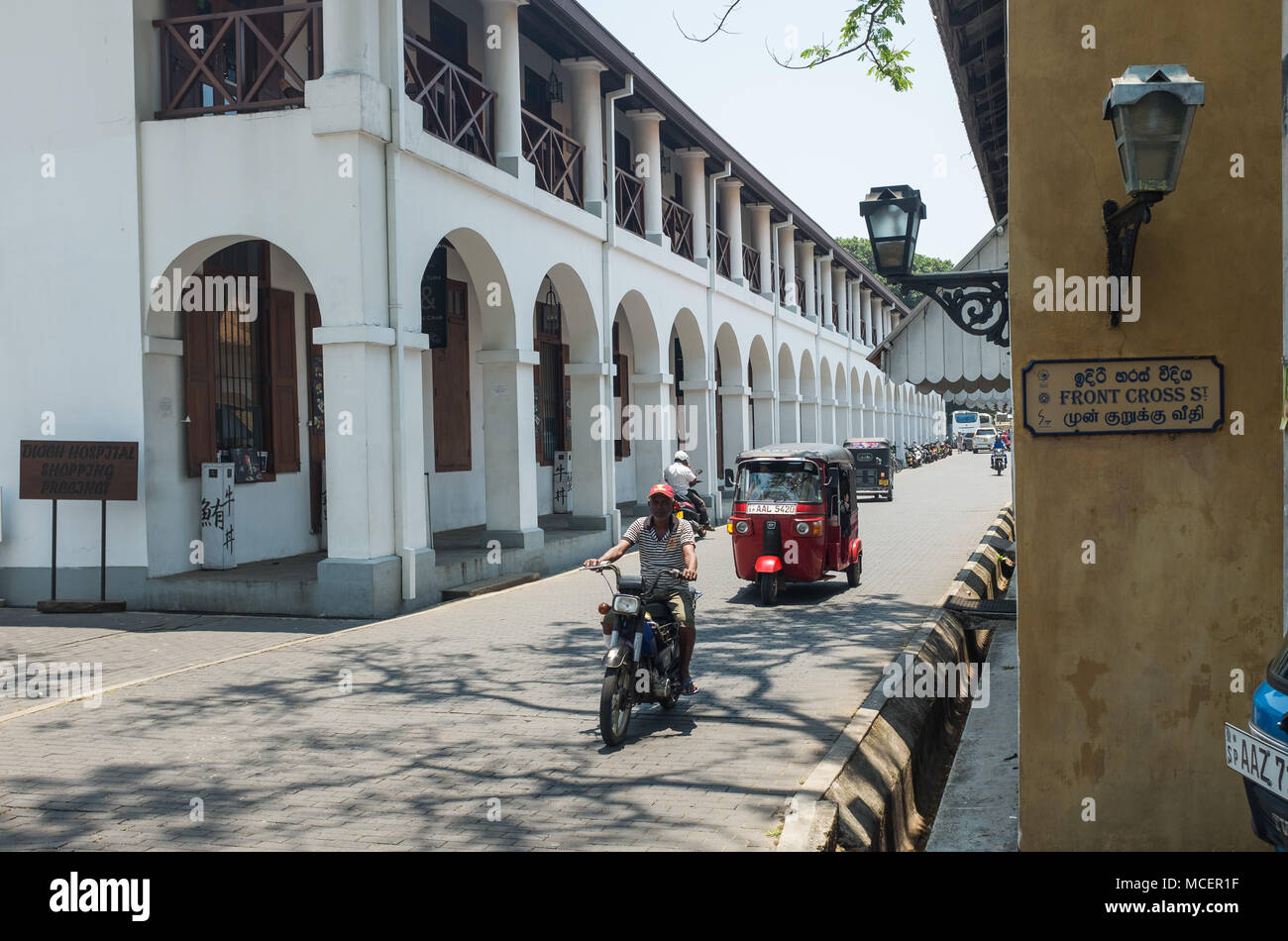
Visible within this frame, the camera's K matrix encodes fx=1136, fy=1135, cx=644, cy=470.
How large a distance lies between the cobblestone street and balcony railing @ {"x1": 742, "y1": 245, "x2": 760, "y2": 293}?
655 inches

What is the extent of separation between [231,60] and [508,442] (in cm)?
548

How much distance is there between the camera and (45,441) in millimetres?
11781

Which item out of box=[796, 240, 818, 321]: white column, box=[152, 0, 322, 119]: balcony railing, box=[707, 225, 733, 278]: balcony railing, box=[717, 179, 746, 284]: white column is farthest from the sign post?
box=[796, 240, 818, 321]: white column

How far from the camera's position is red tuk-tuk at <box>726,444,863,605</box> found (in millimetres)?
12438

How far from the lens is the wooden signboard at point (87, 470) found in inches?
455

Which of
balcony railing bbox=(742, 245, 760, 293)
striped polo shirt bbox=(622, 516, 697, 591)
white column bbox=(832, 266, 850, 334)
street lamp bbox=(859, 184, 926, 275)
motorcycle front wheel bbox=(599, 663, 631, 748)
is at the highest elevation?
white column bbox=(832, 266, 850, 334)

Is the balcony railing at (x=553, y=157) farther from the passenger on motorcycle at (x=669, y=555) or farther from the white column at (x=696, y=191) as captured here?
the passenger on motorcycle at (x=669, y=555)

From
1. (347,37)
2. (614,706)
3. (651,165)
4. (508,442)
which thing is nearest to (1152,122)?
(614,706)

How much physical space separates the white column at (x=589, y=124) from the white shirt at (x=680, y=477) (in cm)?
409

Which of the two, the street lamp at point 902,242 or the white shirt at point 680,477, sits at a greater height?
the street lamp at point 902,242

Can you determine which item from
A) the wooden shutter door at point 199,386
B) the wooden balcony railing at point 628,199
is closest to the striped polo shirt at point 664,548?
the wooden shutter door at point 199,386

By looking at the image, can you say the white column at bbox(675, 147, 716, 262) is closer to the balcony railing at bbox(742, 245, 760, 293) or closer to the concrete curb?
the balcony railing at bbox(742, 245, 760, 293)

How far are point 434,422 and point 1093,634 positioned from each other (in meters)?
12.8
